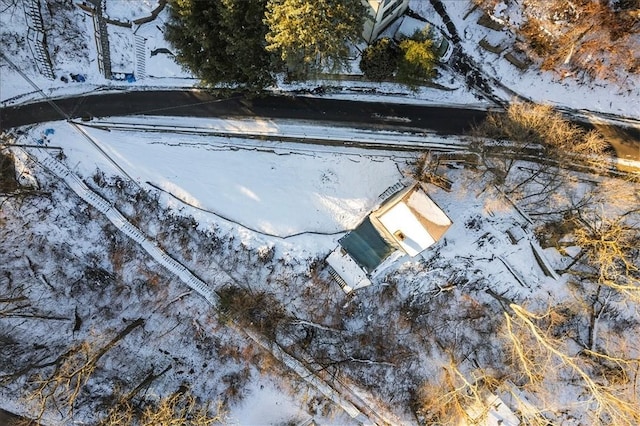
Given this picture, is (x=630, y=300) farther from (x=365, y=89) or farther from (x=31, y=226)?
(x=31, y=226)

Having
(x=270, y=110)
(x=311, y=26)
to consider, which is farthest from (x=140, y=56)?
(x=311, y=26)

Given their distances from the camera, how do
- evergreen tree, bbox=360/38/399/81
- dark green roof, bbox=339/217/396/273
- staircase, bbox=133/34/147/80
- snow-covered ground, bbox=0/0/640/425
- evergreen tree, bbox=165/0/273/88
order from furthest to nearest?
snow-covered ground, bbox=0/0/640/425, staircase, bbox=133/34/147/80, dark green roof, bbox=339/217/396/273, evergreen tree, bbox=360/38/399/81, evergreen tree, bbox=165/0/273/88

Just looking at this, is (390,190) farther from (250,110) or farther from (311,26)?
(311,26)

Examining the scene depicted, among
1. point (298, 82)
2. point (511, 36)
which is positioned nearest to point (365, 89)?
point (298, 82)

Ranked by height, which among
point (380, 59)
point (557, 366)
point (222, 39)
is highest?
point (222, 39)

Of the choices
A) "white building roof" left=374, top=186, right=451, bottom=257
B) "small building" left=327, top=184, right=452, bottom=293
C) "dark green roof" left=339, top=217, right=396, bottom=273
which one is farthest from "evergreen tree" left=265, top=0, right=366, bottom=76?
"dark green roof" left=339, top=217, right=396, bottom=273

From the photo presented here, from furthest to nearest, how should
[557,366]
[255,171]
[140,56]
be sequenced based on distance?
[557,366] < [255,171] < [140,56]

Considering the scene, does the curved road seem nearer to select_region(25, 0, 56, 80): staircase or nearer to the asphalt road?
the asphalt road
